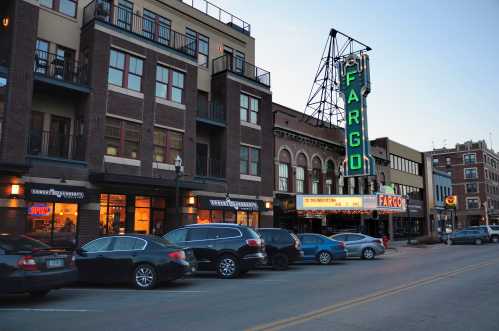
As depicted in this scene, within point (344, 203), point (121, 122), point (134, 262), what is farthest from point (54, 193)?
point (344, 203)

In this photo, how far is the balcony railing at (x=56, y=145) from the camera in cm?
1972

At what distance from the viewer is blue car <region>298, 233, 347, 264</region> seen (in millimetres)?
20875

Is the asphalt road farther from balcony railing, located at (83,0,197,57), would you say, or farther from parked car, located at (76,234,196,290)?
balcony railing, located at (83,0,197,57)

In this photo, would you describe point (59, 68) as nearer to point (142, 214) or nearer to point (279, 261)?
point (142, 214)

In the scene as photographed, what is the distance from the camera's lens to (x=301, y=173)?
115ft

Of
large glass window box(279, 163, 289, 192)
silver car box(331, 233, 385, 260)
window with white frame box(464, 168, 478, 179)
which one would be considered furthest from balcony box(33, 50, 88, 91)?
window with white frame box(464, 168, 478, 179)

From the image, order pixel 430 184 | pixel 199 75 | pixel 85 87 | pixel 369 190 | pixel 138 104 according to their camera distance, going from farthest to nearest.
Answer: pixel 430 184 < pixel 369 190 < pixel 199 75 < pixel 138 104 < pixel 85 87

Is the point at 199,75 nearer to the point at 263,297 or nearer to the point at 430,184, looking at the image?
the point at 263,297

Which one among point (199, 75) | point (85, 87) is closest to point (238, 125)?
point (199, 75)

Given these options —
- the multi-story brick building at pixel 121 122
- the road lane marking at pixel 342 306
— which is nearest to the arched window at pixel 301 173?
the multi-story brick building at pixel 121 122

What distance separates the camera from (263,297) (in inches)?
428

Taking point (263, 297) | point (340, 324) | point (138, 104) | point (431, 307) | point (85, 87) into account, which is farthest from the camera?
point (138, 104)

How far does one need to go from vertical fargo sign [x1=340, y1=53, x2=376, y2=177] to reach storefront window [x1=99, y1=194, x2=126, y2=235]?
1988 cm

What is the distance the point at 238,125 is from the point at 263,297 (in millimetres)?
18251
